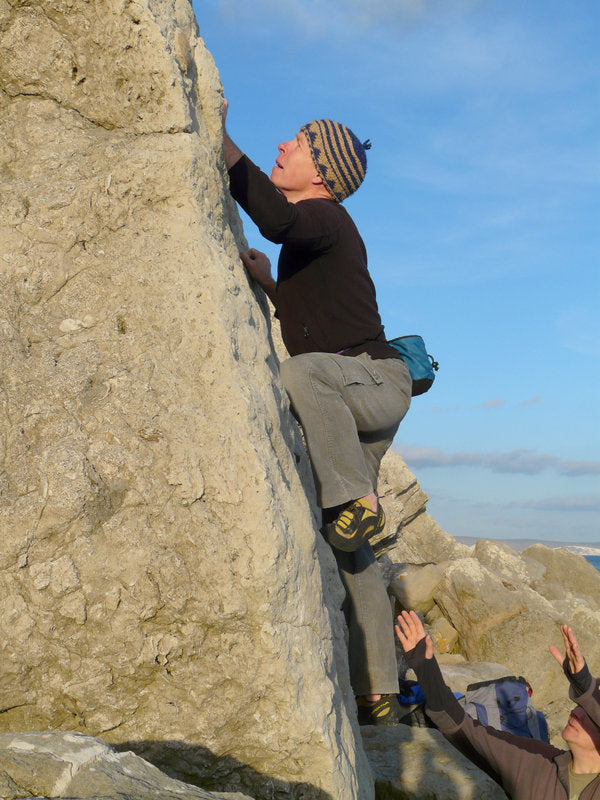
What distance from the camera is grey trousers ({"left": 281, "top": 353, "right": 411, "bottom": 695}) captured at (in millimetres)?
4242

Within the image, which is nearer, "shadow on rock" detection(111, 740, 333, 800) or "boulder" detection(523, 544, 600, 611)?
"shadow on rock" detection(111, 740, 333, 800)

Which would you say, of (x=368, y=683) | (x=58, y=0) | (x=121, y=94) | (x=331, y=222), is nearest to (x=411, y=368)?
(x=331, y=222)

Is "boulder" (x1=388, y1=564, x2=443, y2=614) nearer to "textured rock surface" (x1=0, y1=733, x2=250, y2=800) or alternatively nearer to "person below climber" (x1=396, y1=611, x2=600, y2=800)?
"person below climber" (x1=396, y1=611, x2=600, y2=800)

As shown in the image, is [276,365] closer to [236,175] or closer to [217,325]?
[217,325]

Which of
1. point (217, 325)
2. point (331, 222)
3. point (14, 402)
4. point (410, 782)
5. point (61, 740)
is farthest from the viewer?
point (331, 222)

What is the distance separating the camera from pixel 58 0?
152 inches

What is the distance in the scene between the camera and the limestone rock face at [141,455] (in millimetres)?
3307

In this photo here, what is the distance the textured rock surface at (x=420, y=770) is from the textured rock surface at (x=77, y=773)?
6.39 ft

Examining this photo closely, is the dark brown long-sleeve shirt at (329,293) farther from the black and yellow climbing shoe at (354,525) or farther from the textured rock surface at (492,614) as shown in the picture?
the textured rock surface at (492,614)

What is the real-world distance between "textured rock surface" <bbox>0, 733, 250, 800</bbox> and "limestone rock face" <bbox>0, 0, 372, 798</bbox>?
76 cm

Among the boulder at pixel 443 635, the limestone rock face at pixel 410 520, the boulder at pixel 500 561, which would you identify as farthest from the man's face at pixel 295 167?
the boulder at pixel 500 561

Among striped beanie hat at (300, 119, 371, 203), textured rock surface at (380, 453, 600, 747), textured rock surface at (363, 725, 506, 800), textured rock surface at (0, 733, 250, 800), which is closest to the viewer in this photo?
textured rock surface at (0, 733, 250, 800)

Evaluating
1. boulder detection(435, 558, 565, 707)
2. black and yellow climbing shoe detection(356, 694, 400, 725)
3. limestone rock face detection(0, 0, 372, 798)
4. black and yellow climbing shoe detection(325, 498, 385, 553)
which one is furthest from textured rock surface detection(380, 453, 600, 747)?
limestone rock face detection(0, 0, 372, 798)

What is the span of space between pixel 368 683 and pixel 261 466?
2.01 m
